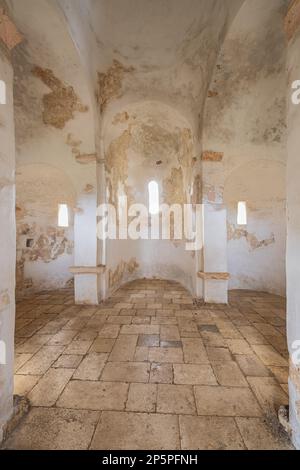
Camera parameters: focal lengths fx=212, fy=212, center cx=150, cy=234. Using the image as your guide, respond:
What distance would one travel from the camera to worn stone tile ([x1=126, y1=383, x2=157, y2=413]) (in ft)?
6.55

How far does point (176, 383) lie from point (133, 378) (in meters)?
0.49

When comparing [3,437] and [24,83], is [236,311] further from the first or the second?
[24,83]

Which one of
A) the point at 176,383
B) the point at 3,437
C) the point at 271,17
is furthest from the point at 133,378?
the point at 271,17

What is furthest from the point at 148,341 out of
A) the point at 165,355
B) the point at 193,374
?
the point at 193,374

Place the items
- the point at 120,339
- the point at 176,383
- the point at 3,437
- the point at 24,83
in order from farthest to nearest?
the point at 24,83
the point at 120,339
the point at 176,383
the point at 3,437

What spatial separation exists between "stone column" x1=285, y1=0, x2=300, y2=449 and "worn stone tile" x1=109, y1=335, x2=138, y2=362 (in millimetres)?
1833

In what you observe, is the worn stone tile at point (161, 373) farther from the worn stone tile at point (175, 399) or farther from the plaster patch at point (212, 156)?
the plaster patch at point (212, 156)

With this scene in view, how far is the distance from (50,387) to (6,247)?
162 centimetres

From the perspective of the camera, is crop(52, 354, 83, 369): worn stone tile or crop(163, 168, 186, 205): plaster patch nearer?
crop(52, 354, 83, 369): worn stone tile

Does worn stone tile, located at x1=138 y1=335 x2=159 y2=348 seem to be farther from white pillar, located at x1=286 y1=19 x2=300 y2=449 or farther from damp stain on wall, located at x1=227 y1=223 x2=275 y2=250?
damp stain on wall, located at x1=227 y1=223 x2=275 y2=250

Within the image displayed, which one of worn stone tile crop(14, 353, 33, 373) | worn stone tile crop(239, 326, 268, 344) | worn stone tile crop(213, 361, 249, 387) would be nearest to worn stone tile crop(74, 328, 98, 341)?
worn stone tile crop(14, 353, 33, 373)

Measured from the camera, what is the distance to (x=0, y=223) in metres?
1.71

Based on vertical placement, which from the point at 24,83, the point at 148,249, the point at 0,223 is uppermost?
the point at 24,83
